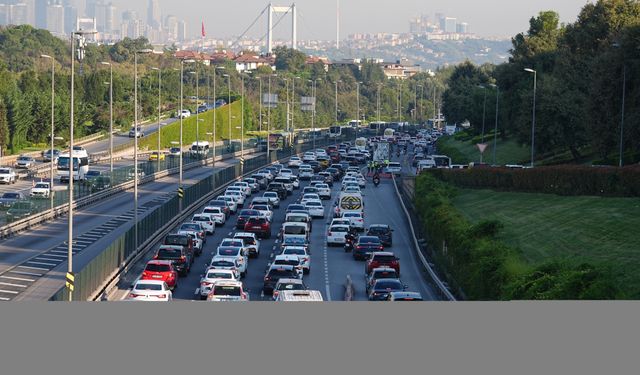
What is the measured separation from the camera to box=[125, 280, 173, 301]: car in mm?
38875

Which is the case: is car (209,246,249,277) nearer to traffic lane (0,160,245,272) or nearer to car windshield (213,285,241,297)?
traffic lane (0,160,245,272)

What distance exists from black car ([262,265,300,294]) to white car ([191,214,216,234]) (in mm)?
17989

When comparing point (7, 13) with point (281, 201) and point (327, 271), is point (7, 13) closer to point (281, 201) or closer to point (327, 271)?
point (281, 201)

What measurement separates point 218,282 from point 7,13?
166 metres

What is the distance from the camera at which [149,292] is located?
39281 millimetres

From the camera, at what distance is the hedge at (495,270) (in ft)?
108

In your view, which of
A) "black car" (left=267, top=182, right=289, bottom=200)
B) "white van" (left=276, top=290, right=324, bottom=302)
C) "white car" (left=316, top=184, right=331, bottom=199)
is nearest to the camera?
"white van" (left=276, top=290, right=324, bottom=302)

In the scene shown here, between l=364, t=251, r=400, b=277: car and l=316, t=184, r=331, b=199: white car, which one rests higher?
l=364, t=251, r=400, b=277: car

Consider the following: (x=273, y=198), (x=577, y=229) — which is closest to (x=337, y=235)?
(x=577, y=229)

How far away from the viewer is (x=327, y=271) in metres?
52.7

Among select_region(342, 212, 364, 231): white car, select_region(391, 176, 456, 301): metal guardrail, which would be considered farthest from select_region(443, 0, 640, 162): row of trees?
select_region(342, 212, 364, 231): white car

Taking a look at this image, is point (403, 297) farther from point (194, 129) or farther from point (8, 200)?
point (194, 129)

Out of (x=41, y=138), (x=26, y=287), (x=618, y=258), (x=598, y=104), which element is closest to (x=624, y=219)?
(x=618, y=258)

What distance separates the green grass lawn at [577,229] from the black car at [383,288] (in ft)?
15.3
